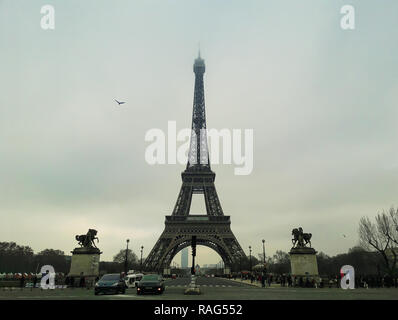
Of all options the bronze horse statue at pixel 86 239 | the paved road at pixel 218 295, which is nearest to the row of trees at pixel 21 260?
the bronze horse statue at pixel 86 239

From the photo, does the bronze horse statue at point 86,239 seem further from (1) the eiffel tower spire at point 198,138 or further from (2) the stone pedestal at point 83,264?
(1) the eiffel tower spire at point 198,138

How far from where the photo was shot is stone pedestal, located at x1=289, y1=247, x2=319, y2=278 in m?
38.7

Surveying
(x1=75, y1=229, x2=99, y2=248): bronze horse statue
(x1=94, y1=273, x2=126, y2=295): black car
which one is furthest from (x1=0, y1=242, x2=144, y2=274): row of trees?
(x1=94, y1=273, x2=126, y2=295): black car

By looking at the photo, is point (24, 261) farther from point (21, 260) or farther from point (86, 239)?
point (86, 239)

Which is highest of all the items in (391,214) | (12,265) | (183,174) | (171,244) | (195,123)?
(195,123)

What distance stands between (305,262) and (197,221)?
182 ft

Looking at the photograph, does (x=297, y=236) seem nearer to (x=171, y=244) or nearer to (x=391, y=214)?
(x=391, y=214)

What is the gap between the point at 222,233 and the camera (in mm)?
90938

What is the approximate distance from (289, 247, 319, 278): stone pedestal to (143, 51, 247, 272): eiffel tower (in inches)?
1899

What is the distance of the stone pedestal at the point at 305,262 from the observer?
38666 millimetres

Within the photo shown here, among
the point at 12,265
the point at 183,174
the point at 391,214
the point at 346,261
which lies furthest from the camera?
the point at 346,261

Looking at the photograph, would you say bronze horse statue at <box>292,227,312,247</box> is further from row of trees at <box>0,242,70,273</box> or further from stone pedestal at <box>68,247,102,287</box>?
row of trees at <box>0,242,70,273</box>
